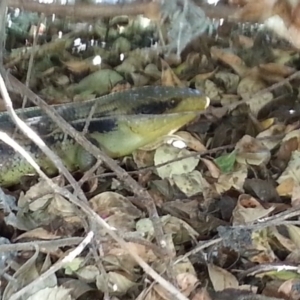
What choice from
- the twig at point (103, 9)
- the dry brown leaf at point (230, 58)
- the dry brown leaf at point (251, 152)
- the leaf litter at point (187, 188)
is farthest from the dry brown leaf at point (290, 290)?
the dry brown leaf at point (230, 58)

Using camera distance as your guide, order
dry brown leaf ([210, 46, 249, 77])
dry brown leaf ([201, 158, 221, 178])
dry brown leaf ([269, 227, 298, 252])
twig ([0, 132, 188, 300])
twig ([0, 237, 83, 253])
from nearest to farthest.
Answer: twig ([0, 132, 188, 300])
twig ([0, 237, 83, 253])
dry brown leaf ([269, 227, 298, 252])
dry brown leaf ([201, 158, 221, 178])
dry brown leaf ([210, 46, 249, 77])

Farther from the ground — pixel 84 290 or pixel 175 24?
pixel 175 24

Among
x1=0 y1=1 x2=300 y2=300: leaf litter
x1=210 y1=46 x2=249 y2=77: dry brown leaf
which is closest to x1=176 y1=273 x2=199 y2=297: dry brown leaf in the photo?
x1=0 y1=1 x2=300 y2=300: leaf litter

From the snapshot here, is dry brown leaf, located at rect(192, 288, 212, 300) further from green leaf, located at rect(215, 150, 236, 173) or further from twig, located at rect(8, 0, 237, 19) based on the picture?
twig, located at rect(8, 0, 237, 19)

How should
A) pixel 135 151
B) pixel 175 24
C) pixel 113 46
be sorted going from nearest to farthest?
pixel 175 24 → pixel 135 151 → pixel 113 46

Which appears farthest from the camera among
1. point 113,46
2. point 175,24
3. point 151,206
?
point 113,46

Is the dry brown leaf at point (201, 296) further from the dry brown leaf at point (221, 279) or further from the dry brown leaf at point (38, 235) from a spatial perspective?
the dry brown leaf at point (38, 235)

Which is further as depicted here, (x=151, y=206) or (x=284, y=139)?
(x=284, y=139)

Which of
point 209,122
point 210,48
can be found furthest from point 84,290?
point 210,48

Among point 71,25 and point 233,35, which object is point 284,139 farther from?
point 71,25
